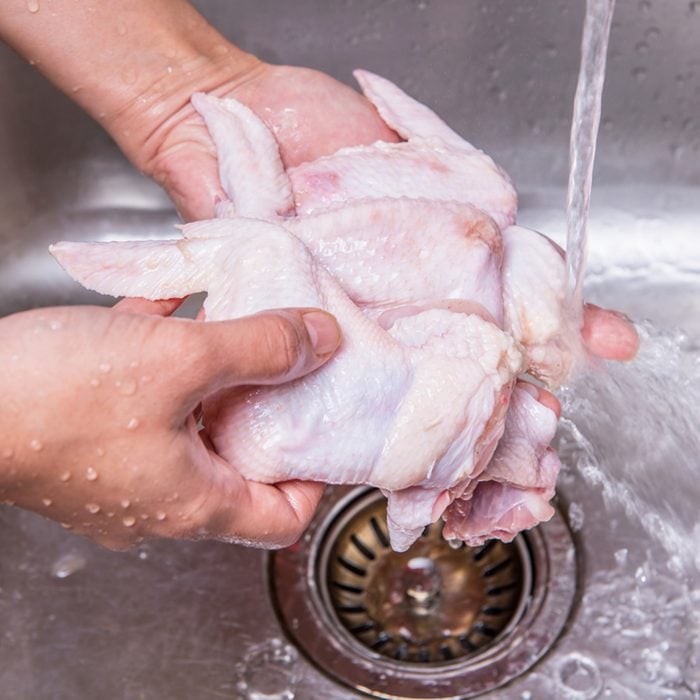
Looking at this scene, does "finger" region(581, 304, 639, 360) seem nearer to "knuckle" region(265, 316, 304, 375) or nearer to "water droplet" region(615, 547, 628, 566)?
"water droplet" region(615, 547, 628, 566)

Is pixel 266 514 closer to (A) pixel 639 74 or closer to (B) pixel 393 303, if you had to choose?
(B) pixel 393 303

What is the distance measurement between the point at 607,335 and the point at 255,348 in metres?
0.40

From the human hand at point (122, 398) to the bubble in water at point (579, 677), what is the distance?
462 mm

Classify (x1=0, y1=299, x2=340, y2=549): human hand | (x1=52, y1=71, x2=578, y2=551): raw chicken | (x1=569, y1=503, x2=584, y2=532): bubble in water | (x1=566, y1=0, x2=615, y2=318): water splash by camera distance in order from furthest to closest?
(x1=569, y1=503, x2=584, y2=532): bubble in water, (x1=566, y1=0, x2=615, y2=318): water splash, (x1=52, y1=71, x2=578, y2=551): raw chicken, (x1=0, y1=299, x2=340, y2=549): human hand

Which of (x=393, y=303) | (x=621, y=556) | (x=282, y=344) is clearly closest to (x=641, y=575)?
(x=621, y=556)

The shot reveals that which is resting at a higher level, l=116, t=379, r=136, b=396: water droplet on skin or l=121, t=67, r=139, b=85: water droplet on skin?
l=121, t=67, r=139, b=85: water droplet on skin

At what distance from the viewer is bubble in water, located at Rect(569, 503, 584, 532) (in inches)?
42.3

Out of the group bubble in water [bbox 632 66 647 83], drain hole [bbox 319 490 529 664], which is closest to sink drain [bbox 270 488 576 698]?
drain hole [bbox 319 490 529 664]

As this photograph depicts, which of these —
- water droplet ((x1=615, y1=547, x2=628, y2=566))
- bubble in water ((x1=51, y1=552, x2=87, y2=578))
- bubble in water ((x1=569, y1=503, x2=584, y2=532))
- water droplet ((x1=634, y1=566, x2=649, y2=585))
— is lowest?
bubble in water ((x1=51, y1=552, x2=87, y2=578))

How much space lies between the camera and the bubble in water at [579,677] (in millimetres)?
968

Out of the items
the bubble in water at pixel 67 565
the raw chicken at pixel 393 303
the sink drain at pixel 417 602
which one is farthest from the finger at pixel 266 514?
the bubble in water at pixel 67 565

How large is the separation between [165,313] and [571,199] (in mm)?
400

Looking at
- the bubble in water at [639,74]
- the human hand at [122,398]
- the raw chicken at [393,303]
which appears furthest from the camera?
the bubble in water at [639,74]

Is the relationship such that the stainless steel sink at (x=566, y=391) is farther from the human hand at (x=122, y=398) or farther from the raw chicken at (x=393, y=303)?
the human hand at (x=122, y=398)
